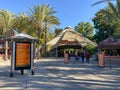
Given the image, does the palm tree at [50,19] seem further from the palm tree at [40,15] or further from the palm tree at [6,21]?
the palm tree at [6,21]

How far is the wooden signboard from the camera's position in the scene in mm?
16955

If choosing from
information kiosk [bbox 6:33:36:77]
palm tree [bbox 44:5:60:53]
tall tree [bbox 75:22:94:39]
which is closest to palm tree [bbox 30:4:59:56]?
palm tree [bbox 44:5:60:53]

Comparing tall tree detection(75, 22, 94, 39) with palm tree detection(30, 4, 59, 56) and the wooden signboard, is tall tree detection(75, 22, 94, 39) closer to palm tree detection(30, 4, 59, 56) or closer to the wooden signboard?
palm tree detection(30, 4, 59, 56)

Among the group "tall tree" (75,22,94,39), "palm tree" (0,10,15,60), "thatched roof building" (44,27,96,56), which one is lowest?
"thatched roof building" (44,27,96,56)

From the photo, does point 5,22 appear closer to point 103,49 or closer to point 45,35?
point 45,35

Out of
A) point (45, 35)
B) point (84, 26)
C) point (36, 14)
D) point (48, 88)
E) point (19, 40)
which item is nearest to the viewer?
point (48, 88)

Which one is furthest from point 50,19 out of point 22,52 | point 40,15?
point 22,52

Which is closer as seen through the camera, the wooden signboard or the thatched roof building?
the wooden signboard

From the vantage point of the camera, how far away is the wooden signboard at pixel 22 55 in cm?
1695

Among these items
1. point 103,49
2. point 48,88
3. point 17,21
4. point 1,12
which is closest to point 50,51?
point 17,21

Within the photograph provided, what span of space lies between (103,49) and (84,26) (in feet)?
170

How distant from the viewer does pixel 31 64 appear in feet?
57.9

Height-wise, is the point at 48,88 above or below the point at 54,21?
below

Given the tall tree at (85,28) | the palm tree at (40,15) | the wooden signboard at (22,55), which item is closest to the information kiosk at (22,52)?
the wooden signboard at (22,55)
